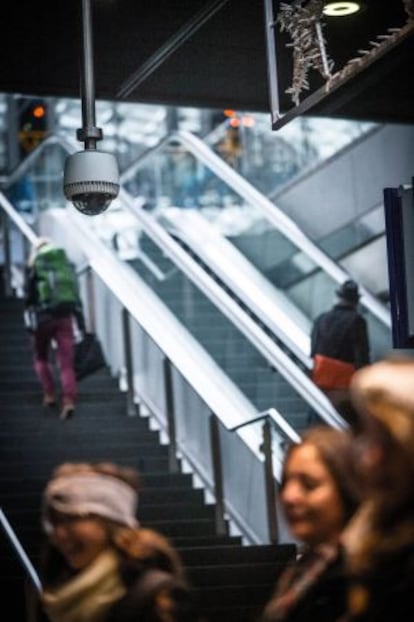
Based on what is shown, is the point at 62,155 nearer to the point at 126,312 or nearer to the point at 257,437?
the point at 126,312

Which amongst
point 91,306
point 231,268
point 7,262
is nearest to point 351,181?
point 231,268

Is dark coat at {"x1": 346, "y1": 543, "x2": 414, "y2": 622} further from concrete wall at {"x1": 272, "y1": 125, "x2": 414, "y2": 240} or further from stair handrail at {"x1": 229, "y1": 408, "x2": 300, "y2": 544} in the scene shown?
concrete wall at {"x1": 272, "y1": 125, "x2": 414, "y2": 240}

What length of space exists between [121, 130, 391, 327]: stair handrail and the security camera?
18.4 feet

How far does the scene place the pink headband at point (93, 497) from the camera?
4027 millimetres

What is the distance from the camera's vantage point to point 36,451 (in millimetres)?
11281

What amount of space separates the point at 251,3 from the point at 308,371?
4486 millimetres

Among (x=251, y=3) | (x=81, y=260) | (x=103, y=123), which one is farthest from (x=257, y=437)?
(x=103, y=123)

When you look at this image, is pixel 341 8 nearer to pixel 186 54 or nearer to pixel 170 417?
pixel 186 54

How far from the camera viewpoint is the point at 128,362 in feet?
41.1

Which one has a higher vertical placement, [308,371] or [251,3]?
[251,3]

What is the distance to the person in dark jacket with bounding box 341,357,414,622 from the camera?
3.19 meters

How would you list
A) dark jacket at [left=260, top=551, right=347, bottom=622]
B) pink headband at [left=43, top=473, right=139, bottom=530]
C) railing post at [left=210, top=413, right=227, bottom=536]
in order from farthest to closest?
railing post at [left=210, top=413, right=227, bottom=536] → pink headband at [left=43, top=473, right=139, bottom=530] → dark jacket at [left=260, top=551, right=347, bottom=622]

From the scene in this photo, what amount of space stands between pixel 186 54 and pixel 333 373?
303cm

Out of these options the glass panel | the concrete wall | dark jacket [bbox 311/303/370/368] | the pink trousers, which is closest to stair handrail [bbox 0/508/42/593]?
the pink trousers
